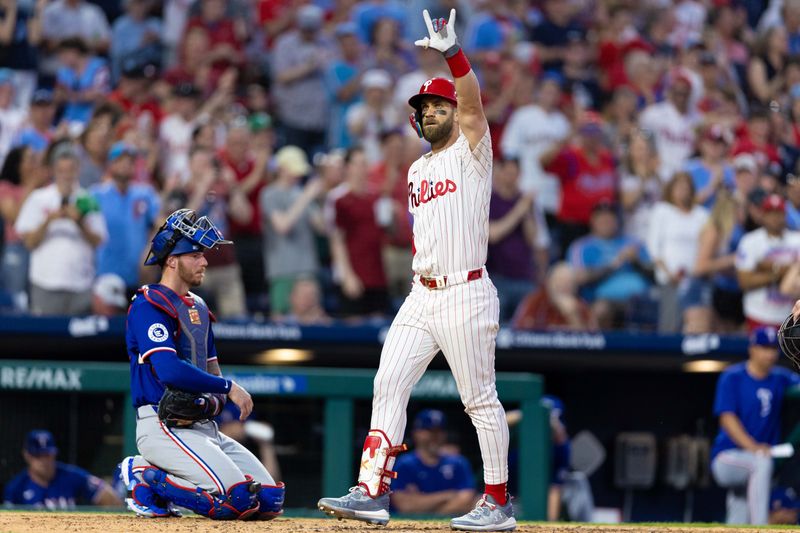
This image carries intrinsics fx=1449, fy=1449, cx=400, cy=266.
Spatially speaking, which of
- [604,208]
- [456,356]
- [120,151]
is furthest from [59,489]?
[604,208]

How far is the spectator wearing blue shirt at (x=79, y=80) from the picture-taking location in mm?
11289

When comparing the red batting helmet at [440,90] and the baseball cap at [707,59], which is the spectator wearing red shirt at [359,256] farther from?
the red batting helmet at [440,90]

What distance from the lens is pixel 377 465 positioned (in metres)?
5.45

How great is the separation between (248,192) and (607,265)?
2.60 metres

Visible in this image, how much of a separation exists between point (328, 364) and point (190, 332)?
419 cm

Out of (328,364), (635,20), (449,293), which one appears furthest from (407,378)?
(635,20)

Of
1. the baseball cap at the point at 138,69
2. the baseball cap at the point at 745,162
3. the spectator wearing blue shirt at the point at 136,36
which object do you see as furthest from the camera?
the spectator wearing blue shirt at the point at 136,36

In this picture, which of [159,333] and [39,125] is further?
[39,125]

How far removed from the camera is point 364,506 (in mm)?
5383

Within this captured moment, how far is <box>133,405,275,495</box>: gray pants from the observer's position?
578 centimetres

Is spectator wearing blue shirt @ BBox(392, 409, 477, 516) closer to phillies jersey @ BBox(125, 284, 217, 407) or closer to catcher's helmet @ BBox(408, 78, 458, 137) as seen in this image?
phillies jersey @ BBox(125, 284, 217, 407)

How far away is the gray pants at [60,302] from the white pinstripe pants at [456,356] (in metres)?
4.48

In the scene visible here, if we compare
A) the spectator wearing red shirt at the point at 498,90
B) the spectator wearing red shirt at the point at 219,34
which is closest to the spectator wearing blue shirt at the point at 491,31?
the spectator wearing red shirt at the point at 498,90

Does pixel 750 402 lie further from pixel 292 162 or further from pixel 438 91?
pixel 438 91
